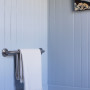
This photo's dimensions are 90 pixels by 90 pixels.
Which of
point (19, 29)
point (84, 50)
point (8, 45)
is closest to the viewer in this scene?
point (8, 45)

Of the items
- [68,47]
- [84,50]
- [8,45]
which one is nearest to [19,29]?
[8,45]

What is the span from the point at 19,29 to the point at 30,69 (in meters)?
0.38

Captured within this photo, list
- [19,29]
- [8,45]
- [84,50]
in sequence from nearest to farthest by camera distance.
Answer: [8,45], [19,29], [84,50]

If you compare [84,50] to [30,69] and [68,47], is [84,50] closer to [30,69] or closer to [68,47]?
[68,47]

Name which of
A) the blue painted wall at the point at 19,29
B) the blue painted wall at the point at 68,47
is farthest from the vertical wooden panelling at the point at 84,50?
the blue painted wall at the point at 19,29

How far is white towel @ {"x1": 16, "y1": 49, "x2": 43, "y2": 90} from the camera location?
143cm

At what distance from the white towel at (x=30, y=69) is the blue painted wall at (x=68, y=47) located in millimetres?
449

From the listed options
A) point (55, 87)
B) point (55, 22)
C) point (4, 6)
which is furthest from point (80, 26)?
point (4, 6)

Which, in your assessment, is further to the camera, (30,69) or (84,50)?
(84,50)

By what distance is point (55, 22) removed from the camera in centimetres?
203

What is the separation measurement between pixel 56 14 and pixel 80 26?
32 cm

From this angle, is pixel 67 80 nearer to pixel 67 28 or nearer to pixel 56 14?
pixel 67 28

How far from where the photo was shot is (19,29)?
1.57 metres

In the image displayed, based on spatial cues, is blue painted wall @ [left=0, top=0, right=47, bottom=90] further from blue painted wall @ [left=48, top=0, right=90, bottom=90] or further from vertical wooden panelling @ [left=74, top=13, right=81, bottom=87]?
vertical wooden panelling @ [left=74, top=13, right=81, bottom=87]
